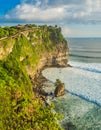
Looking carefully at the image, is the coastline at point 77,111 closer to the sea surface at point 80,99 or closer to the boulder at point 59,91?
the sea surface at point 80,99

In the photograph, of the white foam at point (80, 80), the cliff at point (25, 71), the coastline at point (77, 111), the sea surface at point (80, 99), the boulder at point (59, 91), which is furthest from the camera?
the white foam at point (80, 80)

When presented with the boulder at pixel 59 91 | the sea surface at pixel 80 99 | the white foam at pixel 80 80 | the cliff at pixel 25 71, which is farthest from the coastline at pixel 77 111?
the cliff at pixel 25 71

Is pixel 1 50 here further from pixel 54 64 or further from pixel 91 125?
pixel 54 64

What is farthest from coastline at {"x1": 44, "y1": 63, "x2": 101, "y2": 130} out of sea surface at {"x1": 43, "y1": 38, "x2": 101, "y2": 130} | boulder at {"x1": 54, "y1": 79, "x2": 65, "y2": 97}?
boulder at {"x1": 54, "y1": 79, "x2": 65, "y2": 97}

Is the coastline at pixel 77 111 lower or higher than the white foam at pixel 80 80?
higher

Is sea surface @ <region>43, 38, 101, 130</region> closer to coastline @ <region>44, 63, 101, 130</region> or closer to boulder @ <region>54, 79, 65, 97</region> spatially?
coastline @ <region>44, 63, 101, 130</region>

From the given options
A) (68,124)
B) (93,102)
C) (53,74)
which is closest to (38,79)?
(53,74)

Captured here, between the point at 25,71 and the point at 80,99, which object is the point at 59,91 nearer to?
the point at 80,99
